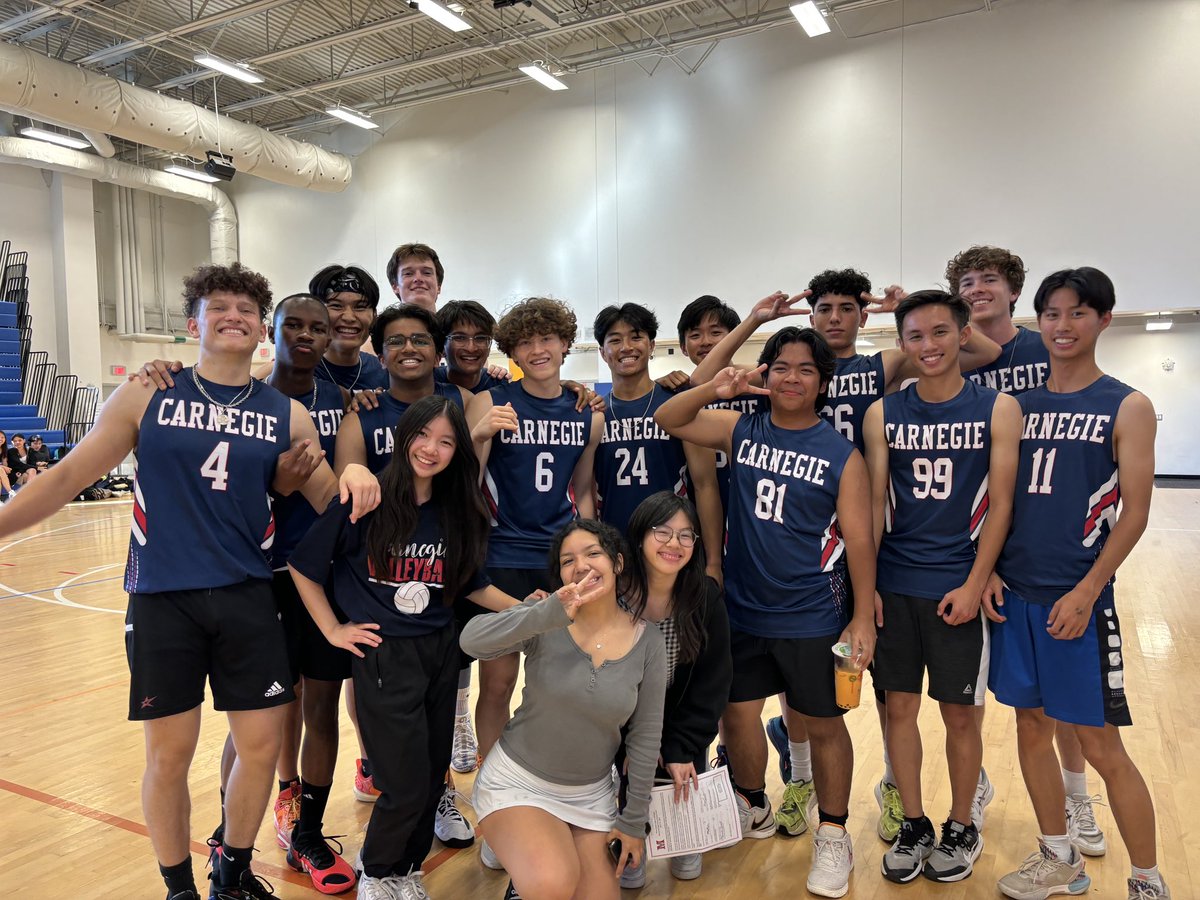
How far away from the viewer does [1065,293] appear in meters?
2.68

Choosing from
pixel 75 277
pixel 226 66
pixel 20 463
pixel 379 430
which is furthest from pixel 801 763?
pixel 75 277

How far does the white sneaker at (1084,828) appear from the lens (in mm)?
3000

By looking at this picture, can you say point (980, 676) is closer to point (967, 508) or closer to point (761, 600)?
point (967, 508)

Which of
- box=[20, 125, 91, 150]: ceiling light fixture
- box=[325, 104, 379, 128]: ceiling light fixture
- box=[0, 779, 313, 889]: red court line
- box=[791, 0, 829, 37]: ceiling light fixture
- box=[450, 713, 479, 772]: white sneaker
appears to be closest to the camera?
box=[0, 779, 313, 889]: red court line

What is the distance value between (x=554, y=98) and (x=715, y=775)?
57.8 feet

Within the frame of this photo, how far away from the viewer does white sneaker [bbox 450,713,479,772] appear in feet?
12.8

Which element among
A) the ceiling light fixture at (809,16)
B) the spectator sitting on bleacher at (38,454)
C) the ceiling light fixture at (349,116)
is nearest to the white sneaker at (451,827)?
the ceiling light fixture at (809,16)

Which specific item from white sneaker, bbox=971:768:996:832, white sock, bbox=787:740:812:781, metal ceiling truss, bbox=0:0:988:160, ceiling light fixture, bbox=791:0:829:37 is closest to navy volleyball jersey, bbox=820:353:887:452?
white sock, bbox=787:740:812:781

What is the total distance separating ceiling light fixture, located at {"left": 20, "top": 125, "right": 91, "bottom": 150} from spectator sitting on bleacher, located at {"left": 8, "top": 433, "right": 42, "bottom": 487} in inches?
233

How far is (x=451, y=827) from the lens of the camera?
3137 millimetres

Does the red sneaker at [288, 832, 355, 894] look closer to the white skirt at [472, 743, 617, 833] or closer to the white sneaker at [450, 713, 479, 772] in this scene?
the white skirt at [472, 743, 617, 833]

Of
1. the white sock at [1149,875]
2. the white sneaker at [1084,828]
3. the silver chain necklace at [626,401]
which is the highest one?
the silver chain necklace at [626,401]

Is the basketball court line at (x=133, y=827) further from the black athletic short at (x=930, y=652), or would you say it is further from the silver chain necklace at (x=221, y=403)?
the black athletic short at (x=930, y=652)

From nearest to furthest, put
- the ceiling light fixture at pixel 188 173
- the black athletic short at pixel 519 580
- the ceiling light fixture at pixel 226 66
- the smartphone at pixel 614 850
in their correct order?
1. the smartphone at pixel 614 850
2. the black athletic short at pixel 519 580
3. the ceiling light fixture at pixel 226 66
4. the ceiling light fixture at pixel 188 173
